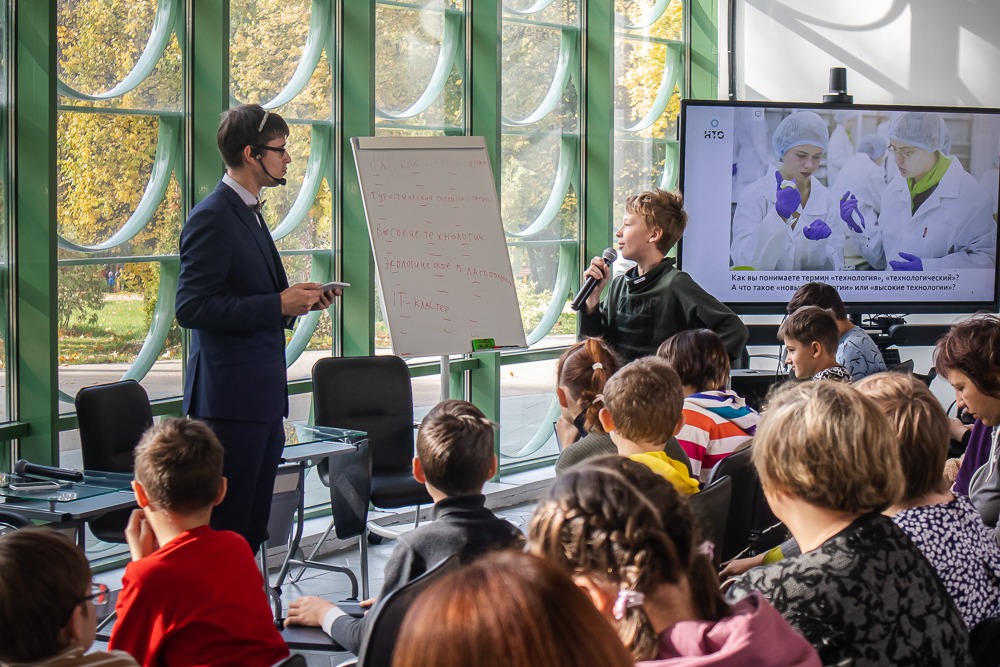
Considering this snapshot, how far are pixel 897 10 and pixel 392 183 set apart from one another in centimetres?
407

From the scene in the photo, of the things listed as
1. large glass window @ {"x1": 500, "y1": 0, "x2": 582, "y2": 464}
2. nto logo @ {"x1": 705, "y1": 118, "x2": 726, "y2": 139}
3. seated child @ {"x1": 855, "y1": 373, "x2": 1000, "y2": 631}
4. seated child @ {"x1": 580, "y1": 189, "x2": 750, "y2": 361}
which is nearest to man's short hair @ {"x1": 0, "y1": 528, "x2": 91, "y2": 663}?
seated child @ {"x1": 855, "y1": 373, "x2": 1000, "y2": 631}

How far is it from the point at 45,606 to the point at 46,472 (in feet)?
4.57

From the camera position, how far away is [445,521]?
2.22m

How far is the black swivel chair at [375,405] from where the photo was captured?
460cm

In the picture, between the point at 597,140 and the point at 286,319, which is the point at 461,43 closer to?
the point at 597,140

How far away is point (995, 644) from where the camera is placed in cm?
200

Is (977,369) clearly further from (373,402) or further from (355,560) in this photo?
(355,560)

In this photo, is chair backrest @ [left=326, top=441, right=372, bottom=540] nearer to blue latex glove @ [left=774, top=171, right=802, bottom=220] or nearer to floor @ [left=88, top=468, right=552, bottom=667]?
floor @ [left=88, top=468, right=552, bottom=667]

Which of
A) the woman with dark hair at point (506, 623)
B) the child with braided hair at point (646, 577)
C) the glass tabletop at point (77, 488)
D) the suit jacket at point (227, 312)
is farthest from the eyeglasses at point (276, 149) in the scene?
the woman with dark hair at point (506, 623)

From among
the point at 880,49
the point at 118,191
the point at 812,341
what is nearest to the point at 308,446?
the point at 118,191

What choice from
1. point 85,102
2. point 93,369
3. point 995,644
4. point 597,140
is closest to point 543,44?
point 597,140

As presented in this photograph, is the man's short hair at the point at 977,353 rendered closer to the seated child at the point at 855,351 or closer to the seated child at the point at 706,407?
the seated child at the point at 706,407

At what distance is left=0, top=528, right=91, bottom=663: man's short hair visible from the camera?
167 cm

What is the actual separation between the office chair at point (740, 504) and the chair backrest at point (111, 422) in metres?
2.07
